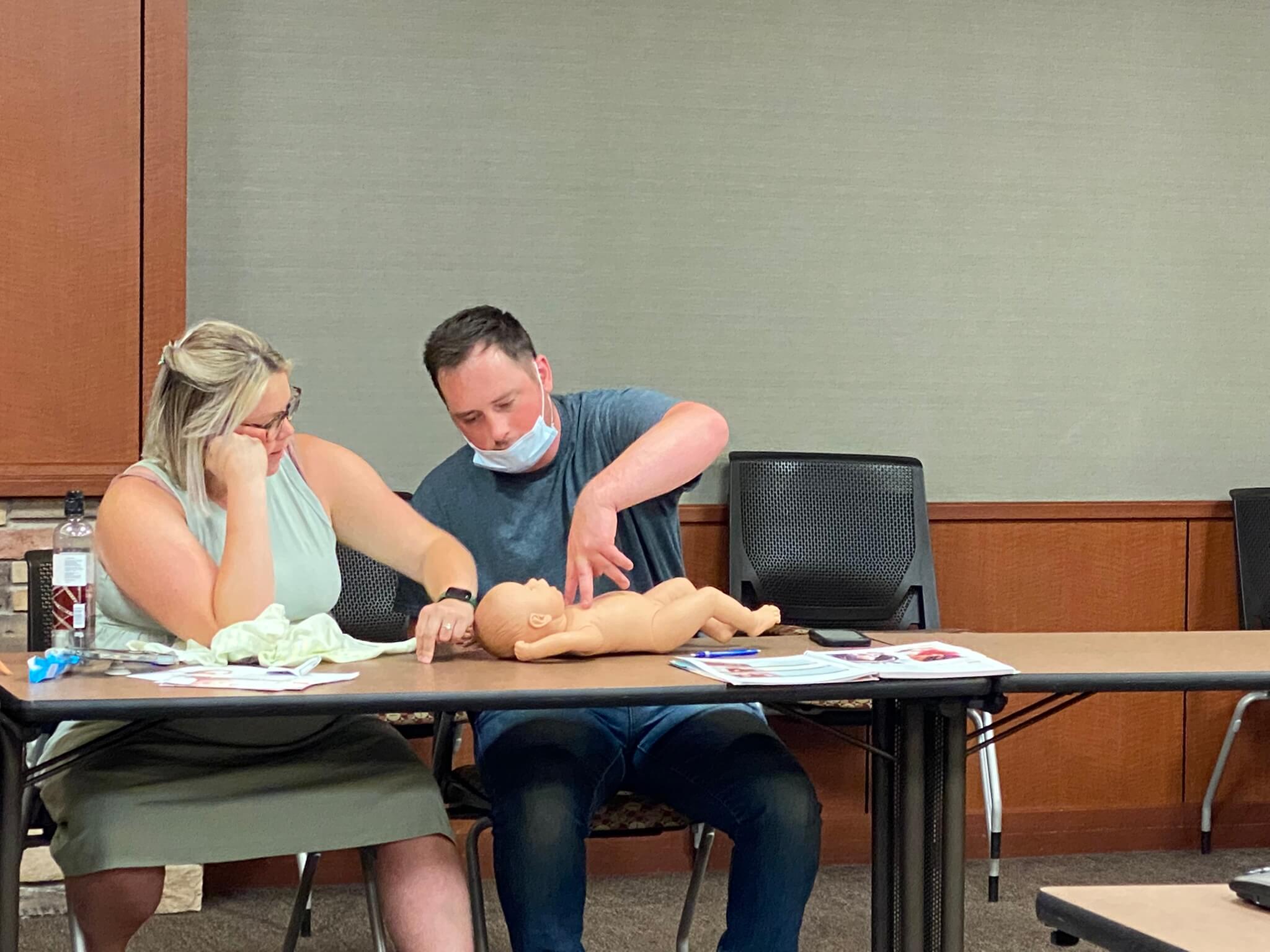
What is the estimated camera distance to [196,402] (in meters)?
2.06

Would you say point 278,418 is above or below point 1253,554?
above

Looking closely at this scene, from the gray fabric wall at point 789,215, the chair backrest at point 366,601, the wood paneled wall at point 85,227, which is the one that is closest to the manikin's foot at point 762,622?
the chair backrest at point 366,601

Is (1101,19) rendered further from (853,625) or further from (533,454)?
(533,454)

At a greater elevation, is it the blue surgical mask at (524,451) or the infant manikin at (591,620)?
the blue surgical mask at (524,451)

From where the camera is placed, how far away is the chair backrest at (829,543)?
3322 millimetres

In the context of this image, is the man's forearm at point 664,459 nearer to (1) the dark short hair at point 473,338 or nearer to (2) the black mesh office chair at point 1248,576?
(1) the dark short hair at point 473,338

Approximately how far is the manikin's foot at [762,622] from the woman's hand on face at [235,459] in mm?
738

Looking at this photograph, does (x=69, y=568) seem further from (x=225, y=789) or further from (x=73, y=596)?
(x=225, y=789)

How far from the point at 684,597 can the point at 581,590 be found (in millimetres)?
164

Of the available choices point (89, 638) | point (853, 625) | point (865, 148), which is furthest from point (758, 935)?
point (865, 148)

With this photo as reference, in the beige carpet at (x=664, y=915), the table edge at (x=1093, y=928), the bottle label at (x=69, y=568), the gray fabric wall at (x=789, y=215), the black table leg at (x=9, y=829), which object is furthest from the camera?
the gray fabric wall at (x=789, y=215)

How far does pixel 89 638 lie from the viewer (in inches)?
75.7

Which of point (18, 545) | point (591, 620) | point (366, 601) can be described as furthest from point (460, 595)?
point (18, 545)

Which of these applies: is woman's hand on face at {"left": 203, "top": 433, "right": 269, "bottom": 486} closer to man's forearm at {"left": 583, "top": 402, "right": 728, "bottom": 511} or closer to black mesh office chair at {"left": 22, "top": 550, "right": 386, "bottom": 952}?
black mesh office chair at {"left": 22, "top": 550, "right": 386, "bottom": 952}
